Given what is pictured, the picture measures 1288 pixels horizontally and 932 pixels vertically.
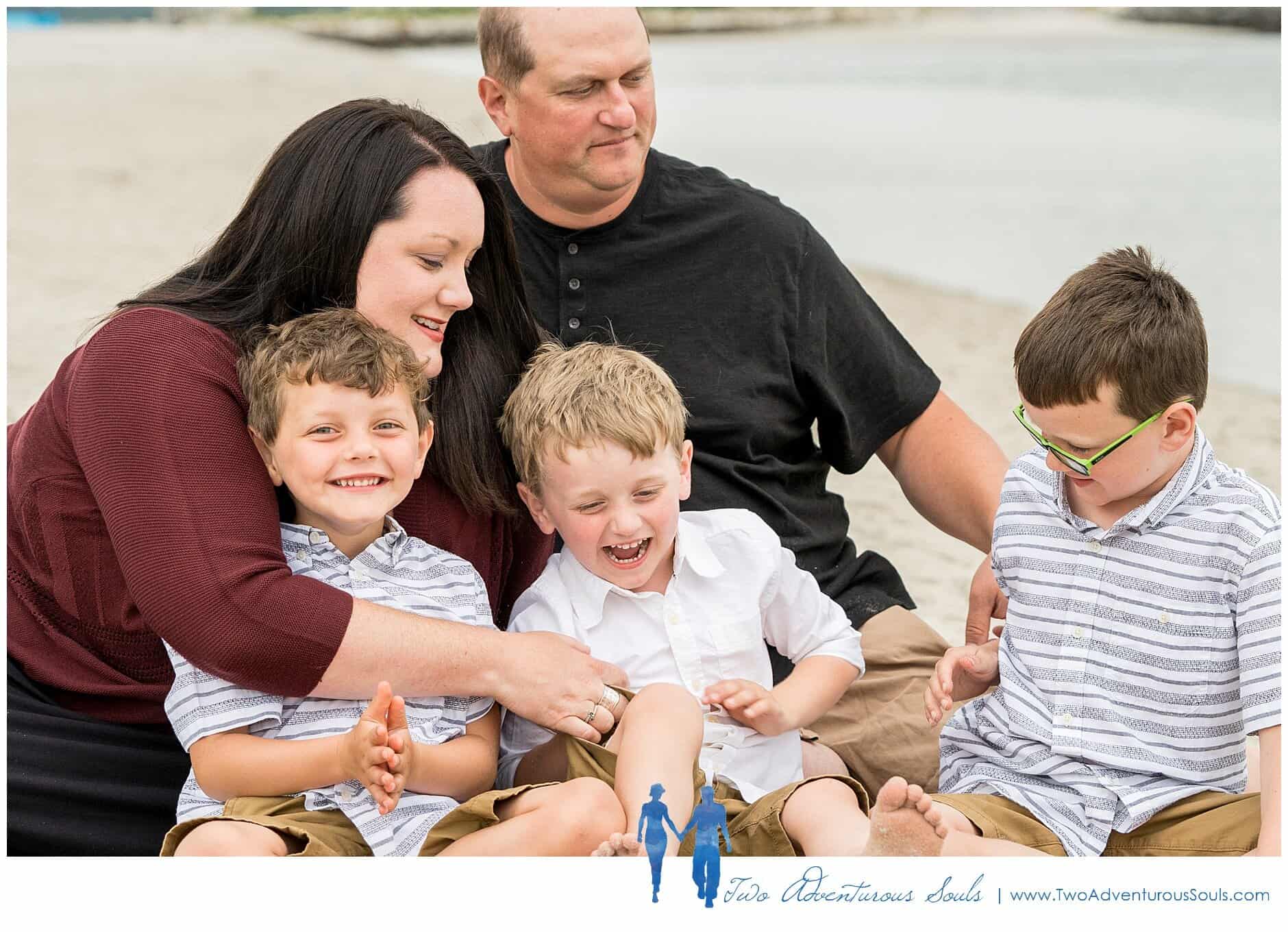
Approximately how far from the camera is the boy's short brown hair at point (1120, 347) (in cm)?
227

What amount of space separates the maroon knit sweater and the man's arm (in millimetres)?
1270

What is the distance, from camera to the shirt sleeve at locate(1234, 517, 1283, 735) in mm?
2176

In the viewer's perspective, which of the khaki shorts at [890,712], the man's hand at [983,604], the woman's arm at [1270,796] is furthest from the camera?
the khaki shorts at [890,712]

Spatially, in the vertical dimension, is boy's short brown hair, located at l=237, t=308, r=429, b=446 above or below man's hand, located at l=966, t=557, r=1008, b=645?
above

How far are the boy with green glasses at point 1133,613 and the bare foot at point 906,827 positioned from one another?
Answer: 123 mm

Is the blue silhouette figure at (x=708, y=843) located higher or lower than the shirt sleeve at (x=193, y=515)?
lower

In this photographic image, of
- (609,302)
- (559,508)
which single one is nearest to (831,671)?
(559,508)

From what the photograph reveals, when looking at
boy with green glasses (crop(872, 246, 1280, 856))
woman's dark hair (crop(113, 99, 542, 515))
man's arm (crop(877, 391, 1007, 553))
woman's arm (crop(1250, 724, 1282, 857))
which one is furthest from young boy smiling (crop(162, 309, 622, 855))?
man's arm (crop(877, 391, 1007, 553))

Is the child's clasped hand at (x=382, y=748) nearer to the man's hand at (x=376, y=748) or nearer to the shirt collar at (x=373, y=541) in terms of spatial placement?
the man's hand at (x=376, y=748)

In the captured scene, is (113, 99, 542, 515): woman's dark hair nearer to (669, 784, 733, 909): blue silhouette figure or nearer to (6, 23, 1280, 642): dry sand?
(6, 23, 1280, 642): dry sand

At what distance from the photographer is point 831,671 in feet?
8.47

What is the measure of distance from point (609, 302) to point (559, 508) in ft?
2.85

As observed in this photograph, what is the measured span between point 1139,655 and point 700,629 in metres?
0.75

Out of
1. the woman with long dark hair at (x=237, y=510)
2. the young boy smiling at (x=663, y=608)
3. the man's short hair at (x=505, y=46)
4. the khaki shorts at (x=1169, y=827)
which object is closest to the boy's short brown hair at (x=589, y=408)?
the young boy smiling at (x=663, y=608)
